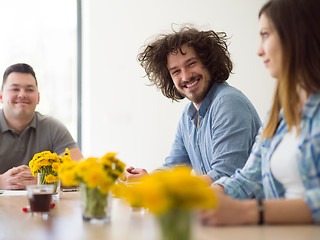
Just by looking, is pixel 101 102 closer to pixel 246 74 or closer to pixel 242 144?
pixel 246 74

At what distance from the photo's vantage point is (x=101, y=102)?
14.6ft

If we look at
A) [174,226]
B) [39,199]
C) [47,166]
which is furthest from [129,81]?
[174,226]

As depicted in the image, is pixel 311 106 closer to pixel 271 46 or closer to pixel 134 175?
pixel 271 46

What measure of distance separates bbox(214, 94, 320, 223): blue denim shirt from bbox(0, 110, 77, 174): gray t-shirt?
1.75 metres

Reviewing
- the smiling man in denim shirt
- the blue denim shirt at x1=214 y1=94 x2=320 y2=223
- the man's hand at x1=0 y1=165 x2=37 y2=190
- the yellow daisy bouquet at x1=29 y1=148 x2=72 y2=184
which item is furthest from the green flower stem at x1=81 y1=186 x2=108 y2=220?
the man's hand at x1=0 y1=165 x2=37 y2=190

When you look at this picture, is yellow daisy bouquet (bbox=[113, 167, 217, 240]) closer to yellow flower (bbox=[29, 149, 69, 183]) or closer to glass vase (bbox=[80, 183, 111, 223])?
glass vase (bbox=[80, 183, 111, 223])

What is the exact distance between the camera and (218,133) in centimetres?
218

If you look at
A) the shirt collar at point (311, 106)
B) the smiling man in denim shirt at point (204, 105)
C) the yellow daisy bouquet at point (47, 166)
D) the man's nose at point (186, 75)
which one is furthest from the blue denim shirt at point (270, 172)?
the man's nose at point (186, 75)

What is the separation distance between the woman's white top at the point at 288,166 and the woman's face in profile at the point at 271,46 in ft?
→ 0.66

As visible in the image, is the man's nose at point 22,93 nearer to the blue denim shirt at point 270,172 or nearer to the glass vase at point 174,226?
the blue denim shirt at point 270,172

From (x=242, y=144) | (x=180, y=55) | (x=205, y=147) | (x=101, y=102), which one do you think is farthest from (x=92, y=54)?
(x=242, y=144)

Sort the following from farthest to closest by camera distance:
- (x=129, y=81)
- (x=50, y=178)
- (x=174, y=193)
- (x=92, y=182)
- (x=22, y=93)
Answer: (x=129, y=81) < (x=22, y=93) < (x=50, y=178) < (x=92, y=182) < (x=174, y=193)

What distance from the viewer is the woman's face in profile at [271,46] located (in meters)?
1.30

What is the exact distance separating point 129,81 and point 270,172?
3216mm
